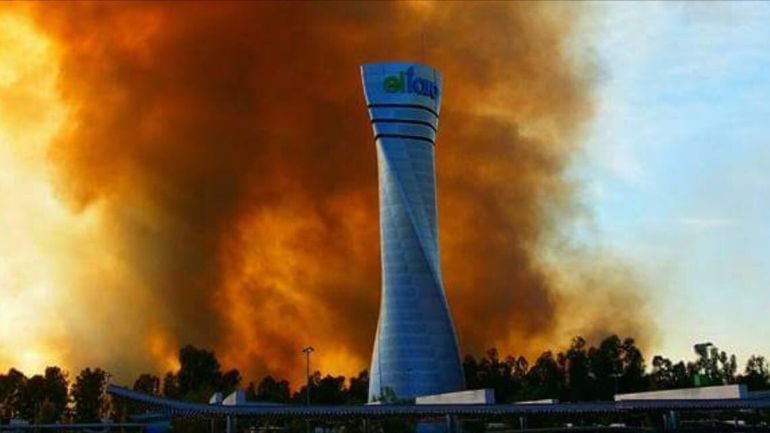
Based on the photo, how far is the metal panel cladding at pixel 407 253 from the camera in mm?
179500

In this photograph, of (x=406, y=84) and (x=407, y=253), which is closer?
(x=407, y=253)

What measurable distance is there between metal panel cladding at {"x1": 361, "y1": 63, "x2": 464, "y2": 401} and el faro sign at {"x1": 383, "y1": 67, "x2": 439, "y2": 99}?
0.20m

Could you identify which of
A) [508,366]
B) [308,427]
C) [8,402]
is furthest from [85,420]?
[508,366]

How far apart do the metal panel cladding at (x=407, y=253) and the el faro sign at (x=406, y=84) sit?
0.67 feet

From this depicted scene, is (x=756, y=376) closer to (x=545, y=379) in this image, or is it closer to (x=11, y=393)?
(x=545, y=379)

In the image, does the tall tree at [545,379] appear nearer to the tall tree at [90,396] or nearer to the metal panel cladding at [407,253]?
the metal panel cladding at [407,253]

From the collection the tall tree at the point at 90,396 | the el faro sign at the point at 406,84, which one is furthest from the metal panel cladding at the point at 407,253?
the tall tree at the point at 90,396

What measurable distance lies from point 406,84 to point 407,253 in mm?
34883

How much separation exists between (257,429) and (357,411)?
56.1 meters

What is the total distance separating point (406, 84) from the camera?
7328 inches

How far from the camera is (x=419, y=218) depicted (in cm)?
18000

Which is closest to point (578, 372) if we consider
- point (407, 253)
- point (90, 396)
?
point (407, 253)

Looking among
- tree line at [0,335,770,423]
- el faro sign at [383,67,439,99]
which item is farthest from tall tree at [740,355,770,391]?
el faro sign at [383,67,439,99]

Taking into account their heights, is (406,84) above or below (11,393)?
above
